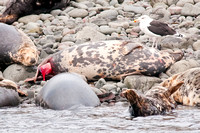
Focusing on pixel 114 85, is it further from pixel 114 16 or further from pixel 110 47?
pixel 114 16

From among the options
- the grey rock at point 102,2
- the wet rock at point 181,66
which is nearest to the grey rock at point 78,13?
the grey rock at point 102,2

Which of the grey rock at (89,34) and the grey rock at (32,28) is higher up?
the grey rock at (89,34)

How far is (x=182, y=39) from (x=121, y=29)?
210 cm

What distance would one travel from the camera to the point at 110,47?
8.94 metres

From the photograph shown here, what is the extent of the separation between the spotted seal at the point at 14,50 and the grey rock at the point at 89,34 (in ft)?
6.89

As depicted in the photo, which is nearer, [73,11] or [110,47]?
[110,47]

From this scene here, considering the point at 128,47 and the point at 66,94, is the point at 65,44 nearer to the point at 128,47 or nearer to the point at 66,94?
the point at 128,47

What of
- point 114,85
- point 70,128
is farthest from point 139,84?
point 70,128

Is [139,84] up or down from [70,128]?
down

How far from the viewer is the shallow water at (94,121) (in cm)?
499

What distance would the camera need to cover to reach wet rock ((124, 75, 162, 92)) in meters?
8.05

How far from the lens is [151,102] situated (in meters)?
5.63

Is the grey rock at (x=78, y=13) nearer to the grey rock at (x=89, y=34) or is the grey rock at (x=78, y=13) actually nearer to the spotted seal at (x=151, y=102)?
the grey rock at (x=89, y=34)

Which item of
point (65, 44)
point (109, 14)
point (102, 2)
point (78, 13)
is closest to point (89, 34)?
point (65, 44)
